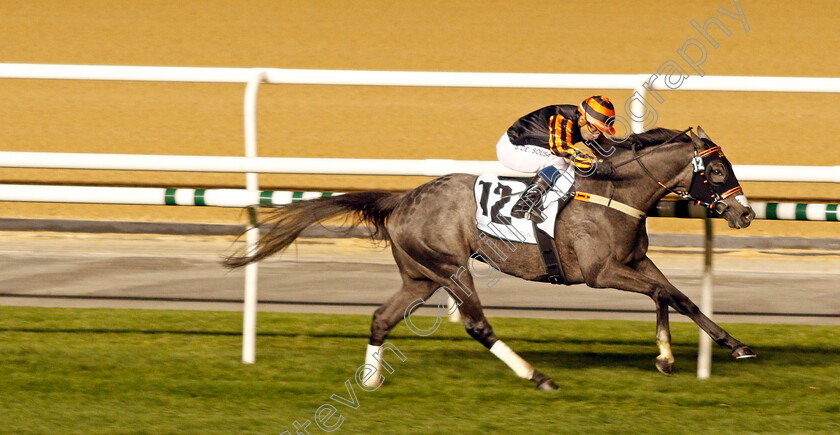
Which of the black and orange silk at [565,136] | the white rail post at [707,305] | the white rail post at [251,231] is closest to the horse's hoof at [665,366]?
the white rail post at [707,305]

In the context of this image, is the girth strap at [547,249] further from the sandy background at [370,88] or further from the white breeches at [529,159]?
the sandy background at [370,88]

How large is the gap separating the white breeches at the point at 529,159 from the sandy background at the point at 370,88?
6.46 metres

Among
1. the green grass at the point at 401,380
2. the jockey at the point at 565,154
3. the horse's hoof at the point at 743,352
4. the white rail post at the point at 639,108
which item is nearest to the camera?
the green grass at the point at 401,380

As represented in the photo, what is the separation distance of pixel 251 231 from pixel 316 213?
1.21 feet

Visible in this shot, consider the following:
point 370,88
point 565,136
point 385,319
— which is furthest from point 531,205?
point 370,88

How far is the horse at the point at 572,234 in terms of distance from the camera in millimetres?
Answer: 4633

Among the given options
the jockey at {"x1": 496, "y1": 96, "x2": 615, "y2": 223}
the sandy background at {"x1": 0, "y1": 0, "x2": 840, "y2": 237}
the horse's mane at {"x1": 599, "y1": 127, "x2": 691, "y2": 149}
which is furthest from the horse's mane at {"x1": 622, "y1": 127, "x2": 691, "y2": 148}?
the sandy background at {"x1": 0, "y1": 0, "x2": 840, "y2": 237}

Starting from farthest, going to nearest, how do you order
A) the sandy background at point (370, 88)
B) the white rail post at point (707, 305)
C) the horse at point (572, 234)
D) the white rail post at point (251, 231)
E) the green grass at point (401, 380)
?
the sandy background at point (370, 88), the white rail post at point (251, 231), the white rail post at point (707, 305), the horse at point (572, 234), the green grass at point (401, 380)

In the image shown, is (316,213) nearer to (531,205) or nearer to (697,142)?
(531,205)

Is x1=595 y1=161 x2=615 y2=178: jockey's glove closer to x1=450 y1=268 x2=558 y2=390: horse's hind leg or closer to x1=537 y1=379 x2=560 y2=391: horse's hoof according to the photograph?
x1=450 y1=268 x2=558 y2=390: horse's hind leg

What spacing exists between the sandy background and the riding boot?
660cm

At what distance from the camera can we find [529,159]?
4918 millimetres

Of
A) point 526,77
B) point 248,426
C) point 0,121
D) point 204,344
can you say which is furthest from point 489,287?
point 0,121

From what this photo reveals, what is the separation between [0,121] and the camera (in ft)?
48.7
